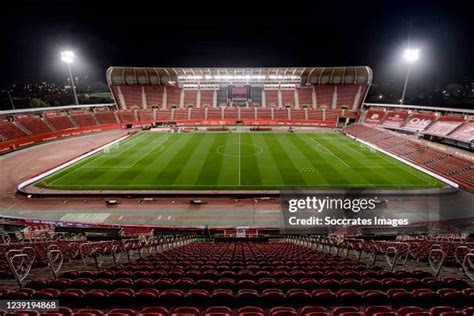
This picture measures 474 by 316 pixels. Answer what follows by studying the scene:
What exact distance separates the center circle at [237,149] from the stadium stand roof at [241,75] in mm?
41120

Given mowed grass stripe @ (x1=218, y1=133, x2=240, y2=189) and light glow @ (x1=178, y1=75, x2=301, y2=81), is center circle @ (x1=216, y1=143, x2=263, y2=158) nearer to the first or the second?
mowed grass stripe @ (x1=218, y1=133, x2=240, y2=189)

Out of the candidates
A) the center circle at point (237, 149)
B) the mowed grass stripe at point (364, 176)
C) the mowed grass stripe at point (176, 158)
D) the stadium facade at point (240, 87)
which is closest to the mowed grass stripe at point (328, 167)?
the mowed grass stripe at point (364, 176)

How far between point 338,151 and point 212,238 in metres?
29.7

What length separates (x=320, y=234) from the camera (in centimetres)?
2111

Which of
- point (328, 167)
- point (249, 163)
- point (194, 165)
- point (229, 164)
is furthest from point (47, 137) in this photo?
point (328, 167)

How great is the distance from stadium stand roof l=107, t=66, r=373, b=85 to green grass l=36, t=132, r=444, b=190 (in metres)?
38.4

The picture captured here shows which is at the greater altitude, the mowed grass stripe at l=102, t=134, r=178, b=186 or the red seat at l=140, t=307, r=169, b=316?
the red seat at l=140, t=307, r=169, b=316

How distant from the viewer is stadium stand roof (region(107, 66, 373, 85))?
79.5 m

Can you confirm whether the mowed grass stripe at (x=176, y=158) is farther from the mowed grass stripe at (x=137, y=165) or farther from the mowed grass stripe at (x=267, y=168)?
the mowed grass stripe at (x=267, y=168)

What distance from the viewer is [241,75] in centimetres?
8400

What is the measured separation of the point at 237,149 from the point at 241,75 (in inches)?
1794

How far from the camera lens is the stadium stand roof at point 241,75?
3130 inches

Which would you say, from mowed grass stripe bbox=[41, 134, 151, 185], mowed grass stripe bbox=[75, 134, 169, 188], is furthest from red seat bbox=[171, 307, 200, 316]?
mowed grass stripe bbox=[41, 134, 151, 185]

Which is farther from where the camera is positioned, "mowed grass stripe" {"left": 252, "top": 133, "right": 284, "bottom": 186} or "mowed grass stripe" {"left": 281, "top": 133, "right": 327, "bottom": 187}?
"mowed grass stripe" {"left": 281, "top": 133, "right": 327, "bottom": 187}
